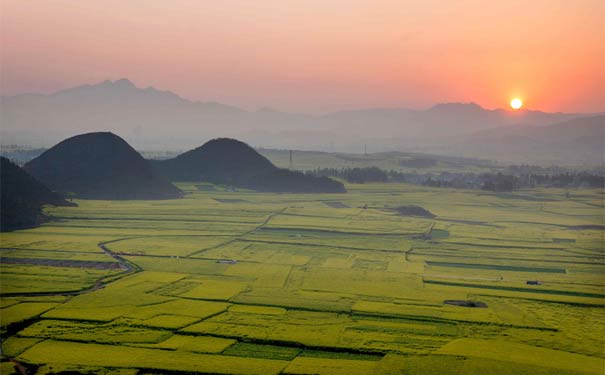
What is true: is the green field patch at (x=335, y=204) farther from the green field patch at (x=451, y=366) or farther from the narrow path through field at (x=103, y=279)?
the green field patch at (x=451, y=366)

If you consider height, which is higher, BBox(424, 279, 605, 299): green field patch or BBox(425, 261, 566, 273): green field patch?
BBox(425, 261, 566, 273): green field patch

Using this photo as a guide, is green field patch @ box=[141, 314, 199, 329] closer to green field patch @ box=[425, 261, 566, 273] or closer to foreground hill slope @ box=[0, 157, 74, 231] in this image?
green field patch @ box=[425, 261, 566, 273]

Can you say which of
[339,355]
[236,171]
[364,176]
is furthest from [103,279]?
[364,176]

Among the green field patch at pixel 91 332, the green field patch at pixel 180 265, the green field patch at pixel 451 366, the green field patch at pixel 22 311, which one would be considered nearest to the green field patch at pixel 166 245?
the green field patch at pixel 180 265

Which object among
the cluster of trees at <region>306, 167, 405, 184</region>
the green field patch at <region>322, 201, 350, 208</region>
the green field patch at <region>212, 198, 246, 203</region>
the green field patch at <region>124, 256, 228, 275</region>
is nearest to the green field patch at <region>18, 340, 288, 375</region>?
the green field patch at <region>124, 256, 228, 275</region>

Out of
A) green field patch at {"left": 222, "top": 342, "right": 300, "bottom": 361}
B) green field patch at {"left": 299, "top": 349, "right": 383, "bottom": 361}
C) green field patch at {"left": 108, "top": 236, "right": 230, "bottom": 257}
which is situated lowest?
green field patch at {"left": 299, "top": 349, "right": 383, "bottom": 361}

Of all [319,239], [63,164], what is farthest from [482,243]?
[63,164]
